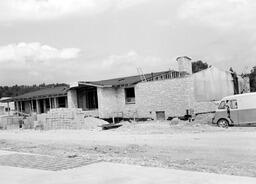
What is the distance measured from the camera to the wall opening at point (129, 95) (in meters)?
40.7

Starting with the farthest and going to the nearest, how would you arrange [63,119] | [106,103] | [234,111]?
[106,103]
[63,119]
[234,111]

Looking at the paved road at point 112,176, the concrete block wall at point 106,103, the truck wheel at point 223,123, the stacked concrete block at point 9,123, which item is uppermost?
the concrete block wall at point 106,103

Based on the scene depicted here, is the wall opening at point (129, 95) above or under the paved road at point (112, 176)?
above

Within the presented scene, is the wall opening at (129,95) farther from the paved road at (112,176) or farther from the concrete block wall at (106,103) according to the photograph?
the paved road at (112,176)

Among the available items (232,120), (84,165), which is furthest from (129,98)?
(84,165)

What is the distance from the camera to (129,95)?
4125 centimetres

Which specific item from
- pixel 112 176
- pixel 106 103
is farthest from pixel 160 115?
pixel 112 176

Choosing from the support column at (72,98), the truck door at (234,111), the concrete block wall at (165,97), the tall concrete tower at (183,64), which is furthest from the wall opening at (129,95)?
the truck door at (234,111)

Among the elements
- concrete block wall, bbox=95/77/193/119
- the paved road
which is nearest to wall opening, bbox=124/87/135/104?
concrete block wall, bbox=95/77/193/119

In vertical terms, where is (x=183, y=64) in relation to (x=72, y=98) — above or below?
above

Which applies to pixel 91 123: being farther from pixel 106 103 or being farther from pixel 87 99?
pixel 87 99

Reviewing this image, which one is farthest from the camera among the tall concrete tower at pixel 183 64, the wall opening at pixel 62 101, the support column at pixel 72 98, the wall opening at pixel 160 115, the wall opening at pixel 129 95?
the wall opening at pixel 62 101

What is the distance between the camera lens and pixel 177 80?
36.3 meters

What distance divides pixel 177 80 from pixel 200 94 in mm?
3121
